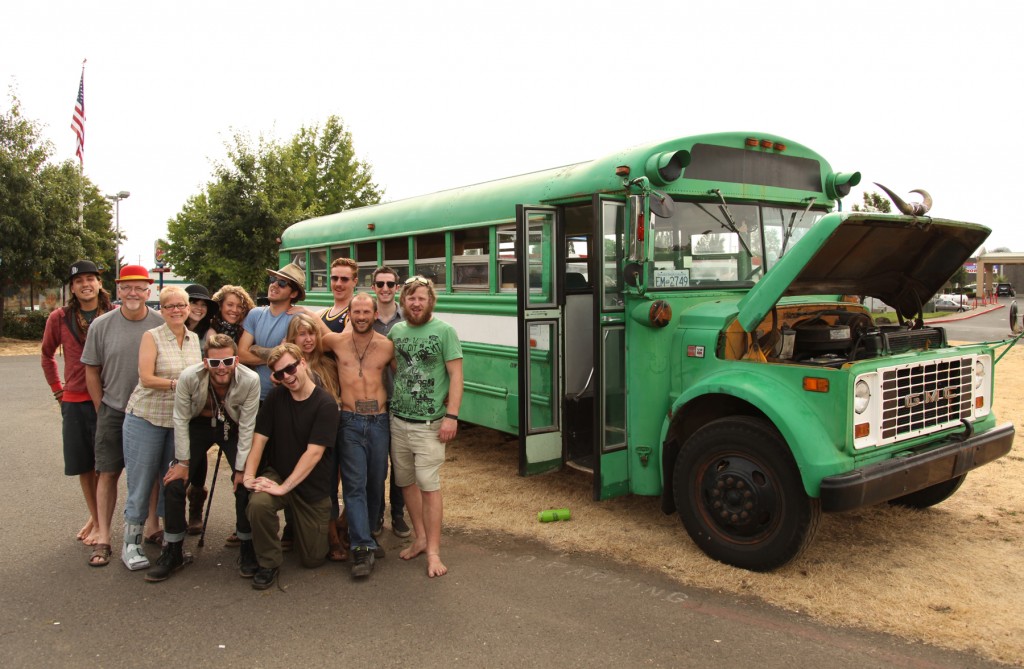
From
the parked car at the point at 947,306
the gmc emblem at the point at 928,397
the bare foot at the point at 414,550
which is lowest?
the parked car at the point at 947,306

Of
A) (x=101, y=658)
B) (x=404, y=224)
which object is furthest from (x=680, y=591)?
(x=404, y=224)

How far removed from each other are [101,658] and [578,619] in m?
2.17

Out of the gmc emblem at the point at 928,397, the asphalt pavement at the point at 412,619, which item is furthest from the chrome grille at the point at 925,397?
the asphalt pavement at the point at 412,619

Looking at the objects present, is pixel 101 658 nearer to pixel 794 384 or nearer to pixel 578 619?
pixel 578 619

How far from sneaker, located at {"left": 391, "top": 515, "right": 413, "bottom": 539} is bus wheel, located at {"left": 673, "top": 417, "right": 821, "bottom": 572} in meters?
1.76

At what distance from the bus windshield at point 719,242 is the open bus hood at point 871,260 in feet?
1.79

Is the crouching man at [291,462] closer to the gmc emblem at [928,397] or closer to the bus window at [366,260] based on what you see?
the gmc emblem at [928,397]

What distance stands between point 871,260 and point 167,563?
4.51 m

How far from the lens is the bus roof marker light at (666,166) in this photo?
4.68 metres

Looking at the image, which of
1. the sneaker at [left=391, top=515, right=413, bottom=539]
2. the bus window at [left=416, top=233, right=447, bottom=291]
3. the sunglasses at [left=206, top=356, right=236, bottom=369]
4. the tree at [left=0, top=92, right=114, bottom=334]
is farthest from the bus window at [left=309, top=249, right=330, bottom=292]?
the tree at [left=0, top=92, right=114, bottom=334]

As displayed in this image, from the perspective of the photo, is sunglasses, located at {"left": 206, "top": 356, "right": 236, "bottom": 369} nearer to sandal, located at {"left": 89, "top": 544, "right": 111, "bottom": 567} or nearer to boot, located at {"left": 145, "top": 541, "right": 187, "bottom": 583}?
boot, located at {"left": 145, "top": 541, "right": 187, "bottom": 583}

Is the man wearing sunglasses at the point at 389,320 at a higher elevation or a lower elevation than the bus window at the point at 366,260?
lower

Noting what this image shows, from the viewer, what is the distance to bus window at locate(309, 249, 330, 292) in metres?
9.09

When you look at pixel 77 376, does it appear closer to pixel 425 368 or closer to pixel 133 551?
pixel 133 551
